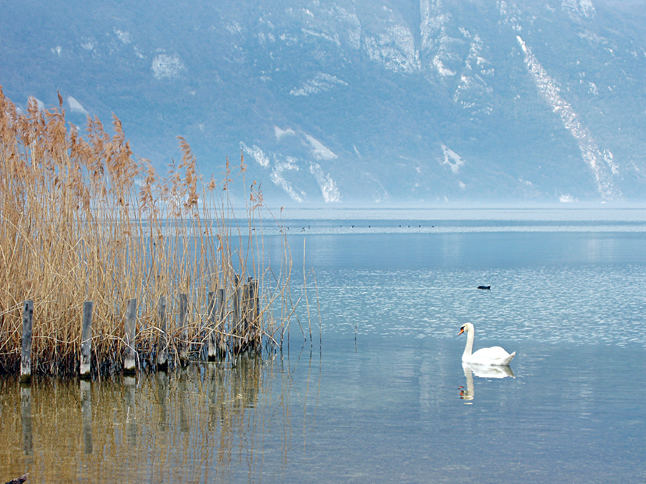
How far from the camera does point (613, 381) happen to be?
12.0 meters

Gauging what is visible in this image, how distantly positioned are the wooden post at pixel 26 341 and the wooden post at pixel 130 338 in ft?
3.39

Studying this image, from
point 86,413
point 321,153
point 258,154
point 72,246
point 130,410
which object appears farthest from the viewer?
point 321,153

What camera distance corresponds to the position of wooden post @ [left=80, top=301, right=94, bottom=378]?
10930mm

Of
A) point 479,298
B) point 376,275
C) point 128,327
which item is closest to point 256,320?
point 128,327

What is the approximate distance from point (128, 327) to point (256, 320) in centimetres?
253

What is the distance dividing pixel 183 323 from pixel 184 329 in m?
0.23

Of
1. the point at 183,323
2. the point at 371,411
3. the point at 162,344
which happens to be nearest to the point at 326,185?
the point at 183,323

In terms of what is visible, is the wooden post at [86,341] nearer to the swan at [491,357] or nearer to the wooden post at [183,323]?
the wooden post at [183,323]

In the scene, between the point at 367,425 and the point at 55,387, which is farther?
the point at 55,387

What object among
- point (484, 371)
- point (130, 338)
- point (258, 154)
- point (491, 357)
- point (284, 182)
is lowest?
point (484, 371)

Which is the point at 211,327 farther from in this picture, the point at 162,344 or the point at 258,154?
the point at 258,154

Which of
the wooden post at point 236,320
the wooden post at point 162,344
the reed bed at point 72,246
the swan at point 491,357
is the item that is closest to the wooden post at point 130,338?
the reed bed at point 72,246

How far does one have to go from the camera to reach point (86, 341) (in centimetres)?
1112

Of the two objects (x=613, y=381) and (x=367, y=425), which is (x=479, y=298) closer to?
(x=613, y=381)
